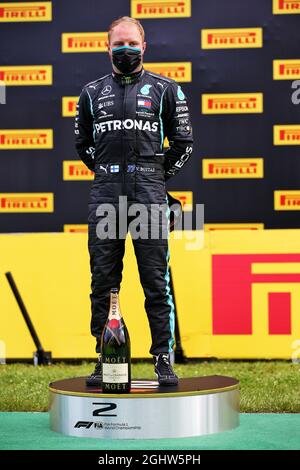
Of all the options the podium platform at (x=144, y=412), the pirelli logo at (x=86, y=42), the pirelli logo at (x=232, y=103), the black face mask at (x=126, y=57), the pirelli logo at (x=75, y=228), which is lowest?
the podium platform at (x=144, y=412)

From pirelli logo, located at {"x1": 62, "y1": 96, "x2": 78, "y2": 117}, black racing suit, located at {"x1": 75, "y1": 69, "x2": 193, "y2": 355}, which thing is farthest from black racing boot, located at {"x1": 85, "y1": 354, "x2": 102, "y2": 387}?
pirelli logo, located at {"x1": 62, "y1": 96, "x2": 78, "y2": 117}

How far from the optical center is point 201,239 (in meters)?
6.64

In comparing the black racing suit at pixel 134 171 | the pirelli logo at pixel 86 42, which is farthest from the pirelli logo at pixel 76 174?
the black racing suit at pixel 134 171

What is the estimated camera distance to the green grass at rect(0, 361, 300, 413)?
461 centimetres

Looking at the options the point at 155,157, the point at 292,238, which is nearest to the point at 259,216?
Result: the point at 292,238

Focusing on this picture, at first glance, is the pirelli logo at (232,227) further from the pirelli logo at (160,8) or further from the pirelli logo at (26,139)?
the pirelli logo at (160,8)

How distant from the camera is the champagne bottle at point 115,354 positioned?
358 cm

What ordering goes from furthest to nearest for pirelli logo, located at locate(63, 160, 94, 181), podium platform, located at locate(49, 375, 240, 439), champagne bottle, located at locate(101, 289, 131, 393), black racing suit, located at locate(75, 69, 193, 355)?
1. pirelli logo, located at locate(63, 160, 94, 181)
2. black racing suit, located at locate(75, 69, 193, 355)
3. champagne bottle, located at locate(101, 289, 131, 393)
4. podium platform, located at locate(49, 375, 240, 439)

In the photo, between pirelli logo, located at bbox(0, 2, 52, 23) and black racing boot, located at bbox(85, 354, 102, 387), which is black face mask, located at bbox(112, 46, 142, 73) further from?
pirelli logo, located at bbox(0, 2, 52, 23)

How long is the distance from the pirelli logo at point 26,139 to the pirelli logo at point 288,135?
1937mm

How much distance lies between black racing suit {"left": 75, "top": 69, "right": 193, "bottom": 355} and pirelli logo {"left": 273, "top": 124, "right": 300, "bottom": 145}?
10.8 feet

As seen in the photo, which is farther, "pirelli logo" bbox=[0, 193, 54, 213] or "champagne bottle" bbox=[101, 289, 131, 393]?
"pirelli logo" bbox=[0, 193, 54, 213]
